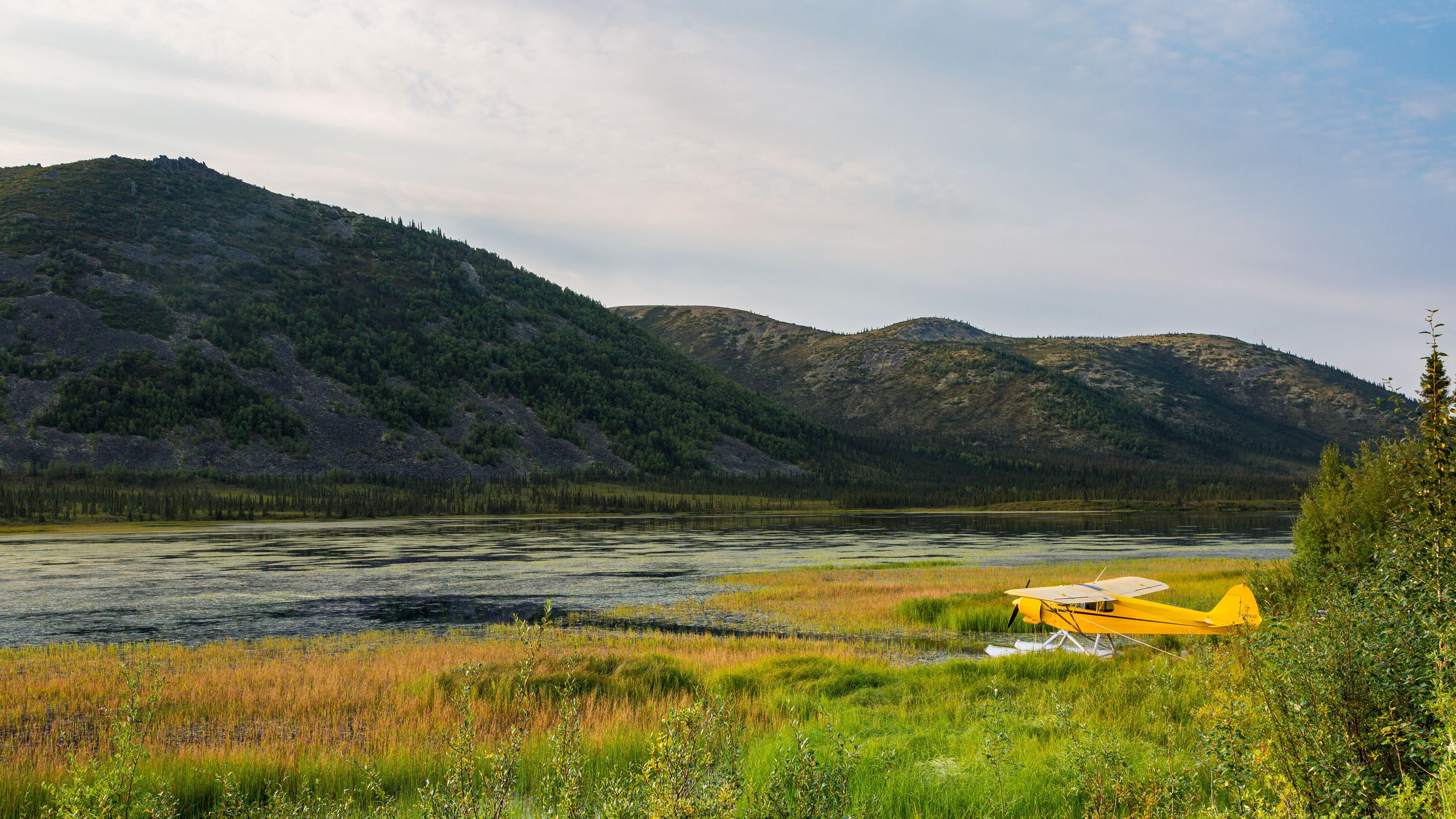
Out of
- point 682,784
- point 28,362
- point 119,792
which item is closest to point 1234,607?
point 682,784

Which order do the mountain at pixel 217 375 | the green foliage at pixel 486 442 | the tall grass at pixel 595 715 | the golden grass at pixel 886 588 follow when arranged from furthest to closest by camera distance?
the green foliage at pixel 486 442
the mountain at pixel 217 375
the golden grass at pixel 886 588
the tall grass at pixel 595 715

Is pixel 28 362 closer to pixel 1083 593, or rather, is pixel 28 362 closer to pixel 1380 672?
pixel 1083 593

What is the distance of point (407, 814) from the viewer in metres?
8.69

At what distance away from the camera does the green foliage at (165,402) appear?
122 meters

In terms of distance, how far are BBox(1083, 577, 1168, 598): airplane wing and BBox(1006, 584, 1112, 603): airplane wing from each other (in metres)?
0.16

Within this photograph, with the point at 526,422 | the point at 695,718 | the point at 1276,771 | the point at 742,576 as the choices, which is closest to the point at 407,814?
the point at 695,718

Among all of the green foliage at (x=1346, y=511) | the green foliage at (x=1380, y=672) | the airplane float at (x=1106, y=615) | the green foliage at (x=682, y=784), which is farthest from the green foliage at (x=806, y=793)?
the airplane float at (x=1106, y=615)

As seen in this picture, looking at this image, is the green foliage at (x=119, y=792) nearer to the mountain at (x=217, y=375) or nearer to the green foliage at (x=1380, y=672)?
the green foliage at (x=1380, y=672)

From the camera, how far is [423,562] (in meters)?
49.0

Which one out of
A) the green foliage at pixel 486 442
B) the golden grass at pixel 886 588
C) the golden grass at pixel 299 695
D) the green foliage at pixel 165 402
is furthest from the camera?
the green foliage at pixel 486 442

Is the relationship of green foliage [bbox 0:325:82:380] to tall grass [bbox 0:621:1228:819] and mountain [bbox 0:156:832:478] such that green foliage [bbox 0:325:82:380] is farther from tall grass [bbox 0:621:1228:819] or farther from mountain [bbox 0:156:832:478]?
tall grass [bbox 0:621:1228:819]

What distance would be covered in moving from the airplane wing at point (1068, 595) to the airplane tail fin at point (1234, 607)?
8.82 ft

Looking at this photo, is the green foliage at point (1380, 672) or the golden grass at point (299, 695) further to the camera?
the golden grass at point (299, 695)

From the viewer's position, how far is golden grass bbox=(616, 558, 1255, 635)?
27312 millimetres
